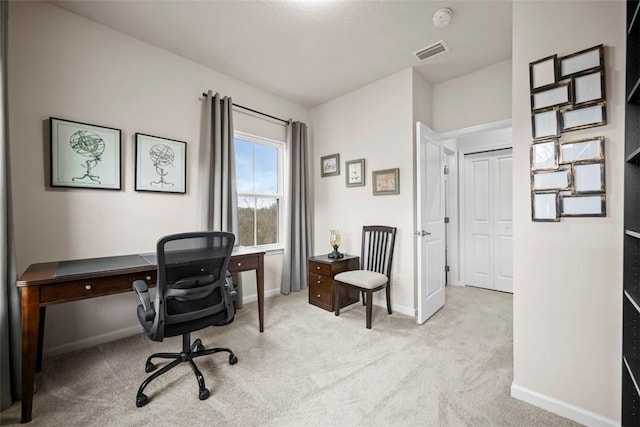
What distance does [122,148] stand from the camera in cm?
241

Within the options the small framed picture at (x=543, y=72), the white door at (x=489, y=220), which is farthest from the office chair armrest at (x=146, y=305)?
the white door at (x=489, y=220)

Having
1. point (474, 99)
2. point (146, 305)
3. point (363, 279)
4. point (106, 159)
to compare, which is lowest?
point (363, 279)

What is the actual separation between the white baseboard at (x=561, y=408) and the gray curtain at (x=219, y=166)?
9.17ft

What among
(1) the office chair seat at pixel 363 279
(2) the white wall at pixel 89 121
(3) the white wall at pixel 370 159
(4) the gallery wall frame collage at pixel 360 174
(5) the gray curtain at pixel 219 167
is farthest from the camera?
(4) the gallery wall frame collage at pixel 360 174

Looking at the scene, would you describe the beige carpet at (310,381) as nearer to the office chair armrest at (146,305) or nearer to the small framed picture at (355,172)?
the office chair armrest at (146,305)

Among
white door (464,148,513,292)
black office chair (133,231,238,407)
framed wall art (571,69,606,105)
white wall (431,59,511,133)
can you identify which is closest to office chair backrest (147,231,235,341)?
black office chair (133,231,238,407)

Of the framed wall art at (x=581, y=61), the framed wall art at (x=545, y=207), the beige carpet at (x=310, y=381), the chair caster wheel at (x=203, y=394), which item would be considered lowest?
the beige carpet at (x=310, y=381)

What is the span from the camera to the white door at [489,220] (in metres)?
3.78

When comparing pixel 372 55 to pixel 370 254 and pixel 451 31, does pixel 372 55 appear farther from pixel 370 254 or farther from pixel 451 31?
pixel 370 254

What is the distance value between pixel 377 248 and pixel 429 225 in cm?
66

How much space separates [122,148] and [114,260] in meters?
1.02

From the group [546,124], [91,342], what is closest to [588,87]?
[546,124]

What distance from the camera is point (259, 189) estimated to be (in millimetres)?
3619

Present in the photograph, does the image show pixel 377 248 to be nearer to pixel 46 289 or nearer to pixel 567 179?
pixel 567 179
